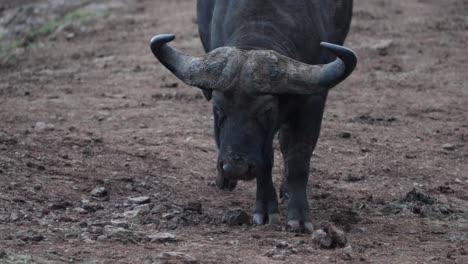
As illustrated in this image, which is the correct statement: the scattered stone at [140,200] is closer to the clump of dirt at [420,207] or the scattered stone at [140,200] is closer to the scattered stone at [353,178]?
the clump of dirt at [420,207]

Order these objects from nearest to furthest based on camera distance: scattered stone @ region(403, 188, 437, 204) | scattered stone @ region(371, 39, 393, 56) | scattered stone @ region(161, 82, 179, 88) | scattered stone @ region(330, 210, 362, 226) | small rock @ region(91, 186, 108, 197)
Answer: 1. scattered stone @ region(330, 210, 362, 226)
2. small rock @ region(91, 186, 108, 197)
3. scattered stone @ region(403, 188, 437, 204)
4. scattered stone @ region(161, 82, 179, 88)
5. scattered stone @ region(371, 39, 393, 56)

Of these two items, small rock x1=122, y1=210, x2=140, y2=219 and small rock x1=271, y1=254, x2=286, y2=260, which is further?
small rock x1=122, y1=210, x2=140, y2=219

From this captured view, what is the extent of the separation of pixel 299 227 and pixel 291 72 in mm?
1051

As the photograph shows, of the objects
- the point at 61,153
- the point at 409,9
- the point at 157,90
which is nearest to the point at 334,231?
the point at 61,153

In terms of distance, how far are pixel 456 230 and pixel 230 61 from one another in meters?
1.90

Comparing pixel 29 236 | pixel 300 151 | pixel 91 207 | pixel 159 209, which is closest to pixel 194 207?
pixel 159 209

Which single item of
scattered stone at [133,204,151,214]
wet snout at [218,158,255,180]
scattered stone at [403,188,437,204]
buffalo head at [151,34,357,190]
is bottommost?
scattered stone at [133,204,151,214]

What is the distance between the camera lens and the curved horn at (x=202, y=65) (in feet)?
24.0

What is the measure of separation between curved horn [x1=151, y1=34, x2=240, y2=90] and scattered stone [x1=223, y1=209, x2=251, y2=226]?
34.7 inches

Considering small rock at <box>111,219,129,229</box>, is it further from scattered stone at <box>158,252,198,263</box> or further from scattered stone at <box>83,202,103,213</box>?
scattered stone at <box>158,252,198,263</box>

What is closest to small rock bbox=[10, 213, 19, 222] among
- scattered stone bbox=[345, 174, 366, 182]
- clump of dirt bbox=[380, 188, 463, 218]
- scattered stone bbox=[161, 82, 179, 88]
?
clump of dirt bbox=[380, 188, 463, 218]

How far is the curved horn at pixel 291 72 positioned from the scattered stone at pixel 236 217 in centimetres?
90

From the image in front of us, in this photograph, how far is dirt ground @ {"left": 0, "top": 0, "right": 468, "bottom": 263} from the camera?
690cm

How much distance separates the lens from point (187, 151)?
33.1 ft
